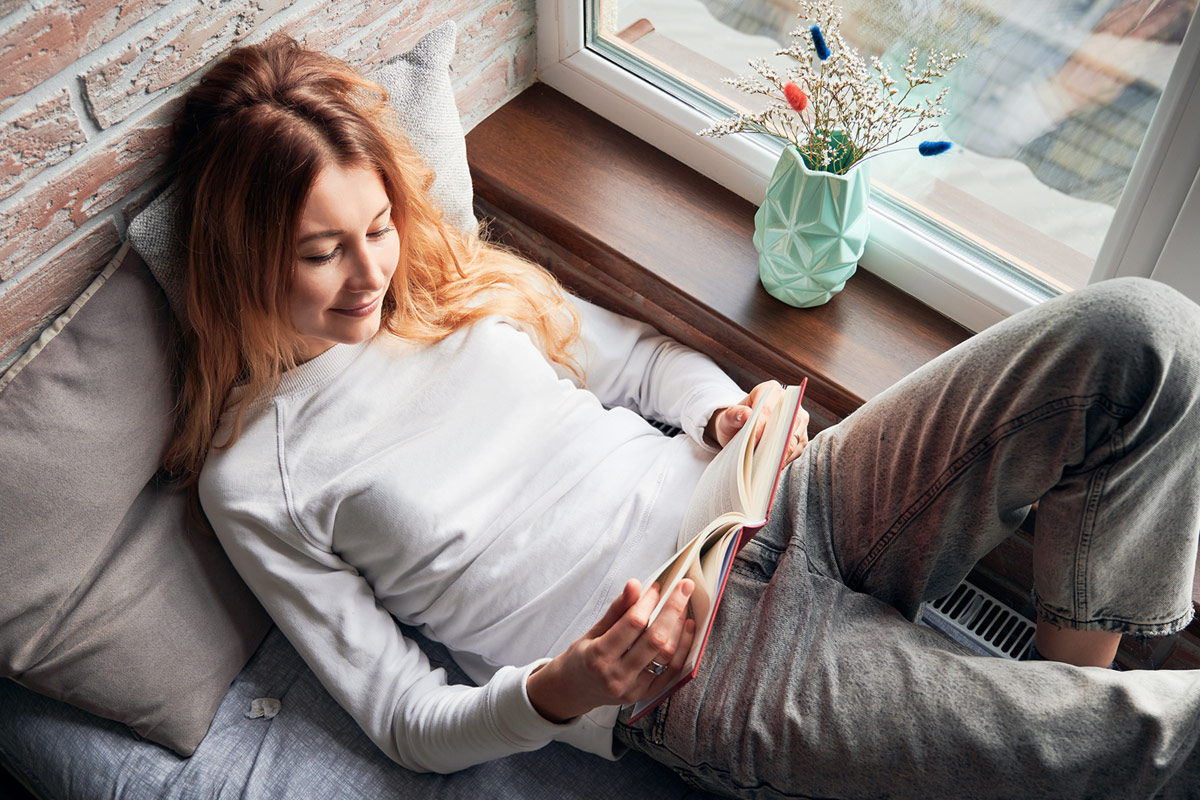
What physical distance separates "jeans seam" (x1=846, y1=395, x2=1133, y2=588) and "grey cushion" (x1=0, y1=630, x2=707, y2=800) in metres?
0.39

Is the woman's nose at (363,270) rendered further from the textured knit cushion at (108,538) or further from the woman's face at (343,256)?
the textured knit cushion at (108,538)

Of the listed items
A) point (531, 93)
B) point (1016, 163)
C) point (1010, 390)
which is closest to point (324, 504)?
point (1010, 390)

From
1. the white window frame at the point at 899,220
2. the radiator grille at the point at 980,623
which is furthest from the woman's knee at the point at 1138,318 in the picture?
the radiator grille at the point at 980,623

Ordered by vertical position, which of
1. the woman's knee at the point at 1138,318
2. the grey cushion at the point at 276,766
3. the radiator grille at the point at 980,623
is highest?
the woman's knee at the point at 1138,318

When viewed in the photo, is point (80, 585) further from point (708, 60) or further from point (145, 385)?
point (708, 60)

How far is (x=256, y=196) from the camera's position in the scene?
3.47ft

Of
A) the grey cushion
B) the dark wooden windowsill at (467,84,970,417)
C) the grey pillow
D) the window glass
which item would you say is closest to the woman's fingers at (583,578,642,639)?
the grey cushion

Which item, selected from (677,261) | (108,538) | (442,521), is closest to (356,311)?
(442,521)

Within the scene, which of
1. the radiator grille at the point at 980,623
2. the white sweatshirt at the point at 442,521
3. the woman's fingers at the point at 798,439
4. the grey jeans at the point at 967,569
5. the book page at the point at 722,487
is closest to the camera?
the grey jeans at the point at 967,569

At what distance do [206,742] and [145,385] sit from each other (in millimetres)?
479

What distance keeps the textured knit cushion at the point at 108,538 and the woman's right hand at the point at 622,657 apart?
0.48 meters

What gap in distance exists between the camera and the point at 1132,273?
1.31 meters

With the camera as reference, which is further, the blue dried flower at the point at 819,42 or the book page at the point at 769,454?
the blue dried flower at the point at 819,42

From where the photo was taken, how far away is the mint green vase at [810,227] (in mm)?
1315
